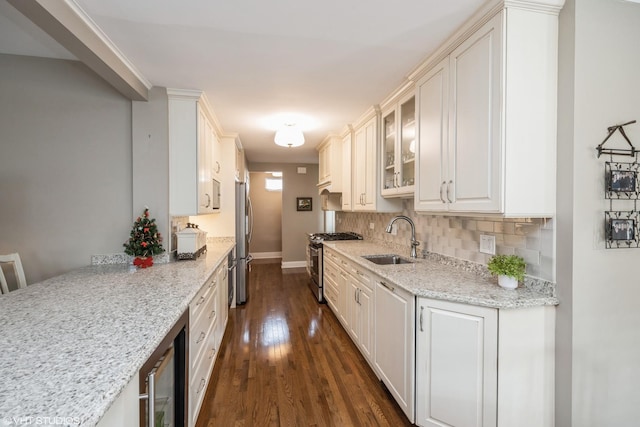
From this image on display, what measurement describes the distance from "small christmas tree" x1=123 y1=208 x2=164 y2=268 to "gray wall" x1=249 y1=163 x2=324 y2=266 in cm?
433

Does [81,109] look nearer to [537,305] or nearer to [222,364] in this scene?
[222,364]

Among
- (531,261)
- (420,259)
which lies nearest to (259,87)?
(420,259)

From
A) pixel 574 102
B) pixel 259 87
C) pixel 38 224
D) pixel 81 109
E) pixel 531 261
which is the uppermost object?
pixel 259 87

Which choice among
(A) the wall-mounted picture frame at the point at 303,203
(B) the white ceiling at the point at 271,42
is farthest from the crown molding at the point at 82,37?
(A) the wall-mounted picture frame at the point at 303,203

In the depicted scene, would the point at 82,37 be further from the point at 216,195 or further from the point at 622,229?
the point at 622,229

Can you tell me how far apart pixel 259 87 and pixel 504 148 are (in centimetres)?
194

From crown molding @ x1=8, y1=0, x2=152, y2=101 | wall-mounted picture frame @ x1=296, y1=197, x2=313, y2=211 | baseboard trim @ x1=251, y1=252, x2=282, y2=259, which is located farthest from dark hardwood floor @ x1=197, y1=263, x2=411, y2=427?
baseboard trim @ x1=251, y1=252, x2=282, y2=259

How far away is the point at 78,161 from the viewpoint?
7.77 feet

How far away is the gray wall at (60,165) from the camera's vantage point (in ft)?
7.43

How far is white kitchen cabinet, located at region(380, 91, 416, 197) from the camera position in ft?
8.19

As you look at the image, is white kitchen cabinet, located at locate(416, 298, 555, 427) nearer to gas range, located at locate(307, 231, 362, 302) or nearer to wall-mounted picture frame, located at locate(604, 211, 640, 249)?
wall-mounted picture frame, located at locate(604, 211, 640, 249)

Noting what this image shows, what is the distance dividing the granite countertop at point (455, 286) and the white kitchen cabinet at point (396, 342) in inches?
3.3

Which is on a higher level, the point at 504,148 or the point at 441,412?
the point at 504,148

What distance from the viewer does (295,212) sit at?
676cm
